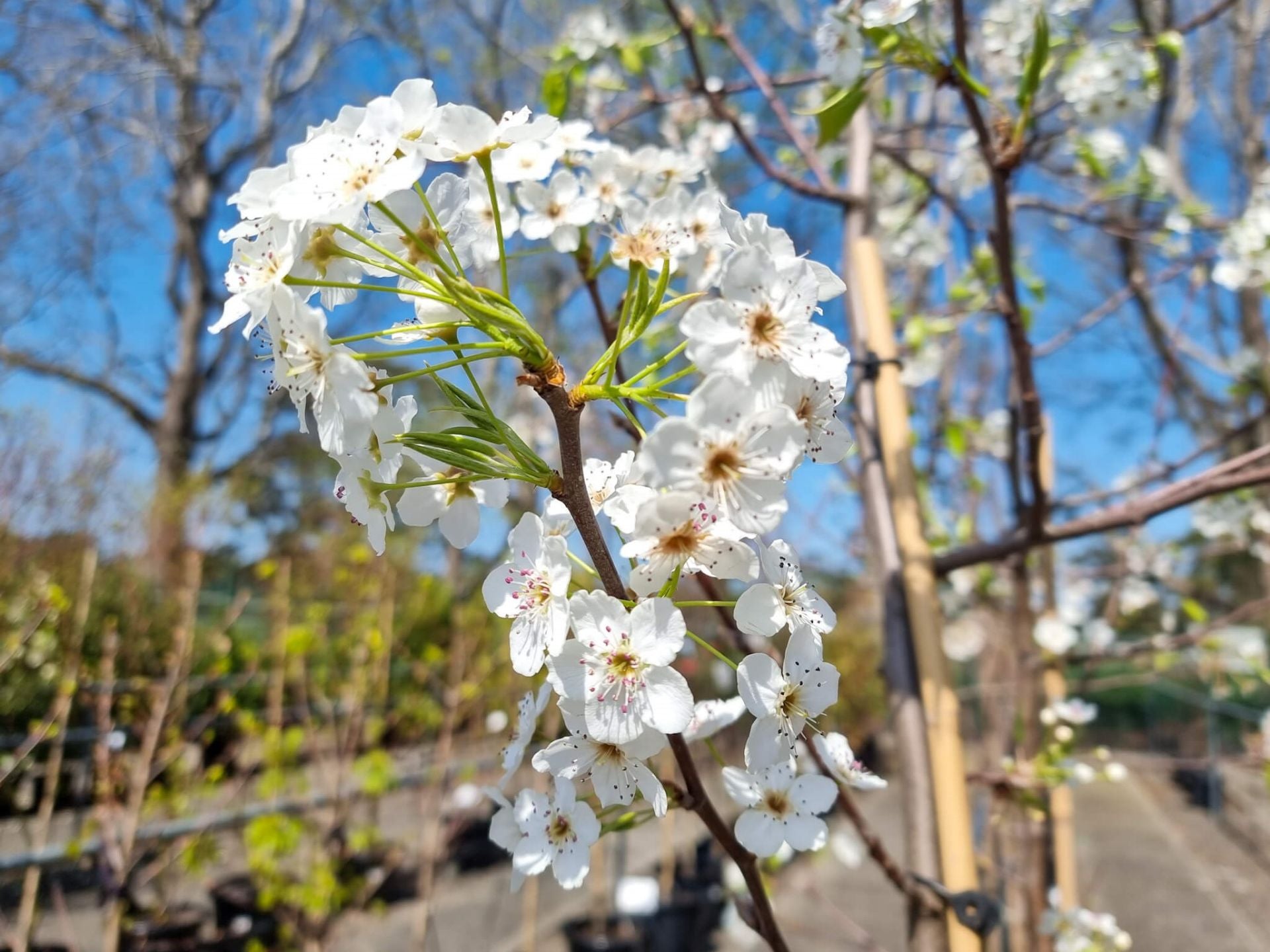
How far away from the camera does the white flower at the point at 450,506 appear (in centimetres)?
64

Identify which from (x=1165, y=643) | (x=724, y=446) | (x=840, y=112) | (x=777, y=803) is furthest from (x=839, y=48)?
(x=1165, y=643)

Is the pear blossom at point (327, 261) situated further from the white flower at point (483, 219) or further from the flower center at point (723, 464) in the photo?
the flower center at point (723, 464)

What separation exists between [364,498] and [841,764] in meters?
0.47

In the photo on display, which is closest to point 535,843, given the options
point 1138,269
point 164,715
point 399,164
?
point 399,164

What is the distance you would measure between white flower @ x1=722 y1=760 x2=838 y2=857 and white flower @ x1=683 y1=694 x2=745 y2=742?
4 cm

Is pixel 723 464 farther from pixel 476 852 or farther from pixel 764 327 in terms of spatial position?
pixel 476 852

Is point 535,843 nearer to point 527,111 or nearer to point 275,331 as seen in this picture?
point 275,331

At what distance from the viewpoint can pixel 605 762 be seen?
1.86 feet

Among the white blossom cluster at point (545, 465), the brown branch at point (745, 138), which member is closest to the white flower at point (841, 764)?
the white blossom cluster at point (545, 465)

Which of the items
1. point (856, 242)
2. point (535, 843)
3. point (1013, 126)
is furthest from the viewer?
point (856, 242)

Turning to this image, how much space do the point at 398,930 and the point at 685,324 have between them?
4.62 m

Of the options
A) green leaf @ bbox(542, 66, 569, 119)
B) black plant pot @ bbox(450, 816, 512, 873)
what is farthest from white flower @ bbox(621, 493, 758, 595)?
black plant pot @ bbox(450, 816, 512, 873)

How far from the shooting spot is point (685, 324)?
1.62ft

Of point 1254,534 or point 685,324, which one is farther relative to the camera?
point 1254,534
